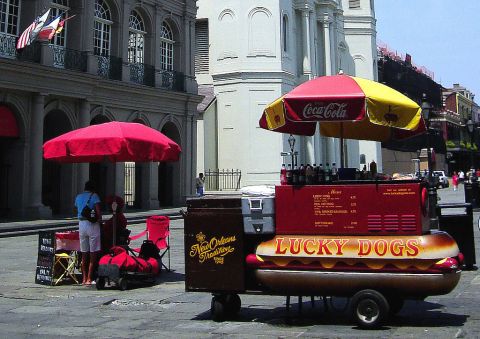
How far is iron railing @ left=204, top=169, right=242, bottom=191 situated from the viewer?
43.9 meters

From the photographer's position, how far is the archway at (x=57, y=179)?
1029 inches

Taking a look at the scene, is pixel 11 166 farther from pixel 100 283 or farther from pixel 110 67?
pixel 100 283

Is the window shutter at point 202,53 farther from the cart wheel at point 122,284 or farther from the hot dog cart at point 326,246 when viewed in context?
the hot dog cart at point 326,246

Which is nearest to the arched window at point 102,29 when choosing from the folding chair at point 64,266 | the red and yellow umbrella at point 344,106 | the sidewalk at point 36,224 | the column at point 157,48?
the column at point 157,48

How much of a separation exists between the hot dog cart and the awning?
58.1ft

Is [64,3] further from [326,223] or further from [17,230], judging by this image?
[326,223]

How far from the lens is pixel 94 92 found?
2739 cm

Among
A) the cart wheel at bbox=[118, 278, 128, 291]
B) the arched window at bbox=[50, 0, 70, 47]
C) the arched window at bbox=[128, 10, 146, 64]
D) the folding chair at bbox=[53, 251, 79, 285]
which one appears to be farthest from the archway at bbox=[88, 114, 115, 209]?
the cart wheel at bbox=[118, 278, 128, 291]

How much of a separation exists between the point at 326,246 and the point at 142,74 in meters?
24.7

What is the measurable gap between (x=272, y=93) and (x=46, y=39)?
23.8 meters

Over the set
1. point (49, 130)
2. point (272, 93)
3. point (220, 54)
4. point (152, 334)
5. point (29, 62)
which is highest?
point (220, 54)

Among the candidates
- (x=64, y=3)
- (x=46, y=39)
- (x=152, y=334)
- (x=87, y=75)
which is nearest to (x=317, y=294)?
(x=152, y=334)

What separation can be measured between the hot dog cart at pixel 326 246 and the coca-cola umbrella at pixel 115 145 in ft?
10.4

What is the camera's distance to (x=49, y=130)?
27422 millimetres
